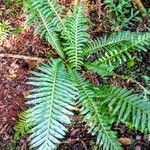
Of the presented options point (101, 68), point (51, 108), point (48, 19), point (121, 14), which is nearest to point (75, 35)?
point (48, 19)

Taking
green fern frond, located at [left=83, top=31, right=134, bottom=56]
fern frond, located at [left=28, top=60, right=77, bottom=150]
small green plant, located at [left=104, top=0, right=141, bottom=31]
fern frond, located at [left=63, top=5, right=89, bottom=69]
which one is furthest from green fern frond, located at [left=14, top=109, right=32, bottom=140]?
small green plant, located at [left=104, top=0, right=141, bottom=31]

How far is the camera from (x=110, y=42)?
167 inches

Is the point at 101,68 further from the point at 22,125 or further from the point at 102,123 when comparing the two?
the point at 22,125

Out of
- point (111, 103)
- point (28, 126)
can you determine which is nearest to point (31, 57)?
point (28, 126)

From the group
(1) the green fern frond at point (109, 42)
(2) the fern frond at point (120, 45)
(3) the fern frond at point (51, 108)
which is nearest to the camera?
(3) the fern frond at point (51, 108)

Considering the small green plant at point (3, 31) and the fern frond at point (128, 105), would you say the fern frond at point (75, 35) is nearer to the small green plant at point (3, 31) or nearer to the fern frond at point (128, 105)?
the fern frond at point (128, 105)

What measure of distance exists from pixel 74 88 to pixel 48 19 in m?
0.97

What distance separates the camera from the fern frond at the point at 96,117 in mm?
3662

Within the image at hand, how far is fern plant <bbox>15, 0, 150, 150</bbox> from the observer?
141 inches

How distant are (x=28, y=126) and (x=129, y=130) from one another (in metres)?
1.16

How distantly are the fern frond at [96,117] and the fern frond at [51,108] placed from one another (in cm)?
11

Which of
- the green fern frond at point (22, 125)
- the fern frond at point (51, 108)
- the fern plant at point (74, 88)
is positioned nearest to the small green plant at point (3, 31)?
the fern plant at point (74, 88)

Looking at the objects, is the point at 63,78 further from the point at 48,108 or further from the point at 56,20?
the point at 56,20

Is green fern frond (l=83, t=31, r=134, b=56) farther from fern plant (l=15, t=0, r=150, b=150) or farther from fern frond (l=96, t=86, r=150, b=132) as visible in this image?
fern frond (l=96, t=86, r=150, b=132)
